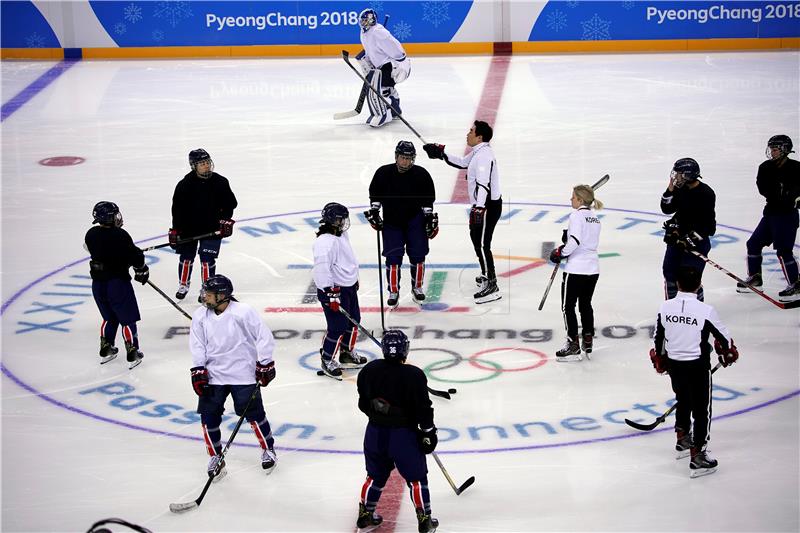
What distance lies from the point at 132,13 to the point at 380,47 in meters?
7.76

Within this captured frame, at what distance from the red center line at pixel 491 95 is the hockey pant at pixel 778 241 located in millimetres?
3870

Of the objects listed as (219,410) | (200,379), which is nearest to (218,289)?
(200,379)

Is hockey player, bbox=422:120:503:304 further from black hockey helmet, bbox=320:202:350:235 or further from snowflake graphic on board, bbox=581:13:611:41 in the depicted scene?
snowflake graphic on board, bbox=581:13:611:41

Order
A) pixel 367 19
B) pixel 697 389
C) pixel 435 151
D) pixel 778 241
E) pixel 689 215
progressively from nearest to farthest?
pixel 697 389
pixel 689 215
pixel 778 241
pixel 435 151
pixel 367 19

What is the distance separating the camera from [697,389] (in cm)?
634

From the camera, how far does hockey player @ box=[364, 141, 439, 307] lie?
29.6 ft

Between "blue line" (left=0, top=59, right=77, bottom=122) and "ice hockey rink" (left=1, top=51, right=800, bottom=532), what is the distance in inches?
4.3

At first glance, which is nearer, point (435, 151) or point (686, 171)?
point (686, 171)

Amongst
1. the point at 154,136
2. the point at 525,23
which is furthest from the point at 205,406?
the point at 525,23

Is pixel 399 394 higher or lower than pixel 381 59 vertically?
lower

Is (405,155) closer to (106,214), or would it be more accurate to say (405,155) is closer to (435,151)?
(435,151)

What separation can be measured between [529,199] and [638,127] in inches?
148

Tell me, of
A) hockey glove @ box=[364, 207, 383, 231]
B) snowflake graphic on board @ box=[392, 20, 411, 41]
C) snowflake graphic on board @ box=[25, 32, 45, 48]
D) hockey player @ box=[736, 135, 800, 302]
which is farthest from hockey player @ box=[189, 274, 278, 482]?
snowflake graphic on board @ box=[25, 32, 45, 48]

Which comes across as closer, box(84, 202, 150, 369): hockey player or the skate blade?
the skate blade
